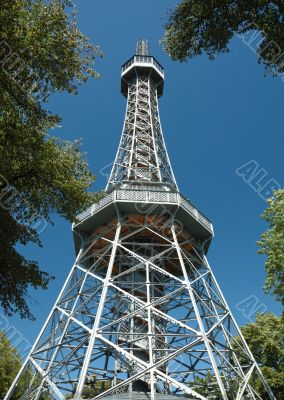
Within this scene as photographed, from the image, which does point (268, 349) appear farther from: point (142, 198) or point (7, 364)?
point (7, 364)

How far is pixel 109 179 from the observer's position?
83.4 ft

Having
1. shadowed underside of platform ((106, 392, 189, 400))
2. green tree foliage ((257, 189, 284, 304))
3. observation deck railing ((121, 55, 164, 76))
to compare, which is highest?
observation deck railing ((121, 55, 164, 76))

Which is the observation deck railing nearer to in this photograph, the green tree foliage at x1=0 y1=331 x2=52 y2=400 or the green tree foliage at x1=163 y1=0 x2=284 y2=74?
the green tree foliage at x1=0 y1=331 x2=52 y2=400

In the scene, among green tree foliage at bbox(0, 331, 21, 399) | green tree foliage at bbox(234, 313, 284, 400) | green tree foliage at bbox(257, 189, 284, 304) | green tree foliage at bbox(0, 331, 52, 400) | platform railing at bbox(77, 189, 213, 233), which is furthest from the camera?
green tree foliage at bbox(0, 331, 21, 399)

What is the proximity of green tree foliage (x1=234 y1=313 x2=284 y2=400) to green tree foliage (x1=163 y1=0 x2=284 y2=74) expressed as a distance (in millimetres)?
14453

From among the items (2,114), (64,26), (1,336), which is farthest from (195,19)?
(1,336)

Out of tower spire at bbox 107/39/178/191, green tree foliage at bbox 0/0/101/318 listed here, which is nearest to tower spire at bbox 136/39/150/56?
tower spire at bbox 107/39/178/191

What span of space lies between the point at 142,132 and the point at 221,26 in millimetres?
22448

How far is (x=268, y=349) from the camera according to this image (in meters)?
21.6

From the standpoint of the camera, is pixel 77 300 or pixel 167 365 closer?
pixel 167 365

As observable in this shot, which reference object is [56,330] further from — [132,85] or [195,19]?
[132,85]

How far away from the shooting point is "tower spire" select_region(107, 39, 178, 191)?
85.7ft

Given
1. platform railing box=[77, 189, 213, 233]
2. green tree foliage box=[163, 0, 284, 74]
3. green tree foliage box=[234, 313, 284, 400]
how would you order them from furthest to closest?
green tree foliage box=[234, 313, 284, 400] → platform railing box=[77, 189, 213, 233] → green tree foliage box=[163, 0, 284, 74]

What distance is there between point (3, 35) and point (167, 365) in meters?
13.9
